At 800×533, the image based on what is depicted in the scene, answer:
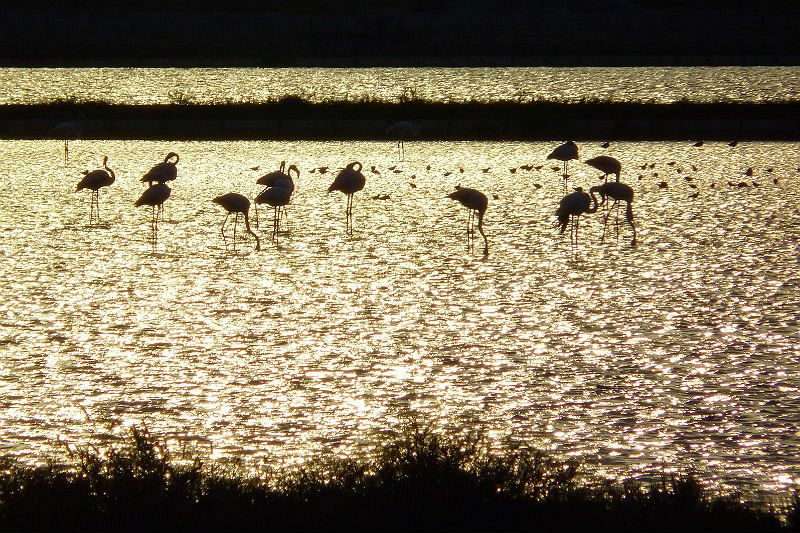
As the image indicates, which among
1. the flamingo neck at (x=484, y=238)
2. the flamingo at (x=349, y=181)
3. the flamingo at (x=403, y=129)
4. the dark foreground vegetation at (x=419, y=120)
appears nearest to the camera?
the flamingo neck at (x=484, y=238)

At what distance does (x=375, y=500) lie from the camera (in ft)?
15.3

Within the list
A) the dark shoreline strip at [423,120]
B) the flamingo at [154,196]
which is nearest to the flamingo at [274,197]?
the flamingo at [154,196]

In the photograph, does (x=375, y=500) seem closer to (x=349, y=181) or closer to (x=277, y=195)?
(x=277, y=195)

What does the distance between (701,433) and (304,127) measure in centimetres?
1546

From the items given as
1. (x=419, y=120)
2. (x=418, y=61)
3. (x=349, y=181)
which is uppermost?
(x=418, y=61)

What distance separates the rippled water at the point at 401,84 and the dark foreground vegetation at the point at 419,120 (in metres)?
1.50

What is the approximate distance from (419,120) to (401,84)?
7.89m

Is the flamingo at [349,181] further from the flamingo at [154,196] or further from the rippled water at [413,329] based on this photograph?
the flamingo at [154,196]

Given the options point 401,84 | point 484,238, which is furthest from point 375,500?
point 401,84

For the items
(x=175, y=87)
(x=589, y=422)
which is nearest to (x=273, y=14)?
(x=175, y=87)

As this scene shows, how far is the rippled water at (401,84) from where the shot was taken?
2580cm

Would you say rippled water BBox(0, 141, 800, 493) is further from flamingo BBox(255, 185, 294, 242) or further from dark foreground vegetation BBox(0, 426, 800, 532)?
dark foreground vegetation BBox(0, 426, 800, 532)

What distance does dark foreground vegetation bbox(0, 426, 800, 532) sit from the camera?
178 inches

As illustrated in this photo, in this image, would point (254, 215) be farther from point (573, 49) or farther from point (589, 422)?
point (573, 49)
